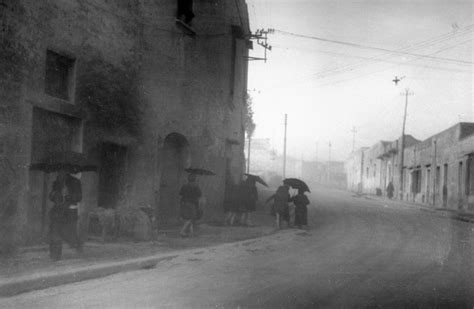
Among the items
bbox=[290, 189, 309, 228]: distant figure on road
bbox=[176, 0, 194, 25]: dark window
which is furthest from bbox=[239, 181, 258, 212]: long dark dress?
bbox=[176, 0, 194, 25]: dark window

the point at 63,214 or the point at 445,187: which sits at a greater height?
the point at 445,187

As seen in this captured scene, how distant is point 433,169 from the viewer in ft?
129

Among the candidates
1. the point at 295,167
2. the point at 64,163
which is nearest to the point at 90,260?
the point at 64,163

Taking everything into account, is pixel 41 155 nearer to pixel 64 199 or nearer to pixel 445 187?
pixel 64 199

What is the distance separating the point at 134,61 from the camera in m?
13.1

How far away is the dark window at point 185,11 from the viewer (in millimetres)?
15259

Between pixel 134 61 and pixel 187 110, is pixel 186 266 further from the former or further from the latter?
pixel 187 110

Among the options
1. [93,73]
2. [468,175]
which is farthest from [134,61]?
[468,175]

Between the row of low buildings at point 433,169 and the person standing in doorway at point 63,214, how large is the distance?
27.9 meters

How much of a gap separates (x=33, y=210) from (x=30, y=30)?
3.46m

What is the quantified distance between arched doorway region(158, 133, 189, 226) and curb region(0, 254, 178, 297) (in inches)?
247

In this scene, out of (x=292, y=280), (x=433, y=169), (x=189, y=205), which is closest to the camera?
(x=292, y=280)

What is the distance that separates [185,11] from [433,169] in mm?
29459

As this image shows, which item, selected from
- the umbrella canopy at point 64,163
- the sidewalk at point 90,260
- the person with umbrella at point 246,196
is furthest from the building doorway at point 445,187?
the umbrella canopy at point 64,163
